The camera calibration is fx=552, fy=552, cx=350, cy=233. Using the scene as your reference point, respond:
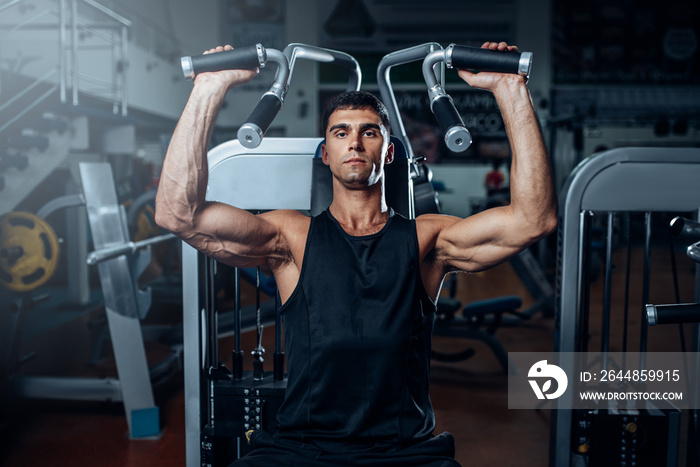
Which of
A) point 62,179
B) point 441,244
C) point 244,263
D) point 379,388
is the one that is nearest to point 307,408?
point 379,388

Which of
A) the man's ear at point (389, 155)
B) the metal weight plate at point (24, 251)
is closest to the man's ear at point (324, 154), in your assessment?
the man's ear at point (389, 155)

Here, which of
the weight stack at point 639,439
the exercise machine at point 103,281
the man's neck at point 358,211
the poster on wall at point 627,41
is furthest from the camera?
the poster on wall at point 627,41

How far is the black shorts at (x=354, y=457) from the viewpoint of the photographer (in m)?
1.17

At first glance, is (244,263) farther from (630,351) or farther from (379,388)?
(630,351)

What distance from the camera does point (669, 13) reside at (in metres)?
8.97

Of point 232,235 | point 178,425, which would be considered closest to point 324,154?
point 232,235

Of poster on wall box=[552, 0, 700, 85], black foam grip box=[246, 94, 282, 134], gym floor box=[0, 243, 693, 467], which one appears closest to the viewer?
black foam grip box=[246, 94, 282, 134]

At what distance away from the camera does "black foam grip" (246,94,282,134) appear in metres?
1.02

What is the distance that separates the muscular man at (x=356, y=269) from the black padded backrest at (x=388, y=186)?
0.08 m

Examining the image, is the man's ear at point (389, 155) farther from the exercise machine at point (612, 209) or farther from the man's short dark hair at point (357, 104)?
the exercise machine at point (612, 209)

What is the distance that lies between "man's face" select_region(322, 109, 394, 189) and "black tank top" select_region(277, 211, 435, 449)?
154 millimetres

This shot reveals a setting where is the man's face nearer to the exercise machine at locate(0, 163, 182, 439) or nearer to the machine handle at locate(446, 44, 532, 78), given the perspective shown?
the machine handle at locate(446, 44, 532, 78)

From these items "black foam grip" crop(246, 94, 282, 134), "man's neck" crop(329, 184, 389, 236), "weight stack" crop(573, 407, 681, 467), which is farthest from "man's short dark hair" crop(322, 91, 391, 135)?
"weight stack" crop(573, 407, 681, 467)

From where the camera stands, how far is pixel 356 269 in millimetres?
1287
